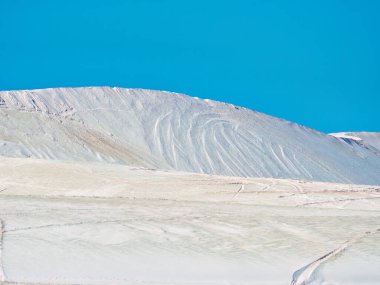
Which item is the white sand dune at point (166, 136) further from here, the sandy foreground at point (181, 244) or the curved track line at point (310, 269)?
A: the curved track line at point (310, 269)

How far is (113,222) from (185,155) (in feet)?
114

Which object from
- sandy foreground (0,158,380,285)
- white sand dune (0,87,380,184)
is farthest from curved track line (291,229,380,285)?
white sand dune (0,87,380,184)

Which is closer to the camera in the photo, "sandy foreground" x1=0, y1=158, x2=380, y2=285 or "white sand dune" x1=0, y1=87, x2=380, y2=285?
"sandy foreground" x1=0, y1=158, x2=380, y2=285

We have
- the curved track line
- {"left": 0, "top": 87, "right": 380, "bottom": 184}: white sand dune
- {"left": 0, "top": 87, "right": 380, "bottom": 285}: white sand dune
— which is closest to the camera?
the curved track line

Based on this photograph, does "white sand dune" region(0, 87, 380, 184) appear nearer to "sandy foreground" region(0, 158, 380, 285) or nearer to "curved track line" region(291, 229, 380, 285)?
"sandy foreground" region(0, 158, 380, 285)

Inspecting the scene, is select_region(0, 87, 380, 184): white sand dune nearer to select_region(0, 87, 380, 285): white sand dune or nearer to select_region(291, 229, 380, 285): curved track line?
select_region(0, 87, 380, 285): white sand dune

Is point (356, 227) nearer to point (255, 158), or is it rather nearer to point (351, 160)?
point (255, 158)

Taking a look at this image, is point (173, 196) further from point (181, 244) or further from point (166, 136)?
point (166, 136)

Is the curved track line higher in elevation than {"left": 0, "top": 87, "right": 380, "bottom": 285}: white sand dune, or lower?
lower

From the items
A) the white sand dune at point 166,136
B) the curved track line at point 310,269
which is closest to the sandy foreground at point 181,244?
the curved track line at point 310,269

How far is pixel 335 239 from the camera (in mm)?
12398

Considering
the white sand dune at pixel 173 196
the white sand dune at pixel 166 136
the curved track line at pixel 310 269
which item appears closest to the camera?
the curved track line at pixel 310 269

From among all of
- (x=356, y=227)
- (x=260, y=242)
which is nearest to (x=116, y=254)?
(x=260, y=242)

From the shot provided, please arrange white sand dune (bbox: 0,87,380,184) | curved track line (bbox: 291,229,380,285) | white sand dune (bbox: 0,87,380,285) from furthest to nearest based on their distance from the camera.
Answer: white sand dune (bbox: 0,87,380,184) < white sand dune (bbox: 0,87,380,285) < curved track line (bbox: 291,229,380,285)
